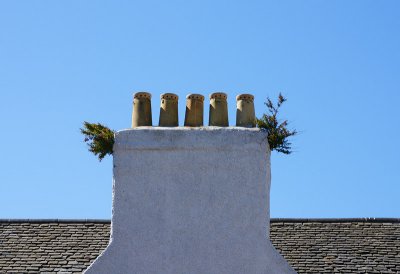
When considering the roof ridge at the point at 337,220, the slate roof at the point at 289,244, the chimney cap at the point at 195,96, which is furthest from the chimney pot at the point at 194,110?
the roof ridge at the point at 337,220

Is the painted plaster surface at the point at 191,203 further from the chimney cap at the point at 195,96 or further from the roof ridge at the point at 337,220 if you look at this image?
the roof ridge at the point at 337,220

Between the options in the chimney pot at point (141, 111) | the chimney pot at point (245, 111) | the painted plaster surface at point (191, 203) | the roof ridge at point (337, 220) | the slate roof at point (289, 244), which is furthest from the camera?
the roof ridge at point (337, 220)

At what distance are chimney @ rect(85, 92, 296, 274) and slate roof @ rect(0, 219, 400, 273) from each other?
2499 millimetres

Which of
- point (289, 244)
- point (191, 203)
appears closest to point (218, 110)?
point (191, 203)

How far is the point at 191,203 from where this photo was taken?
37.0 feet

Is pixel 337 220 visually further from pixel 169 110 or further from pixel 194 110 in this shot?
pixel 169 110

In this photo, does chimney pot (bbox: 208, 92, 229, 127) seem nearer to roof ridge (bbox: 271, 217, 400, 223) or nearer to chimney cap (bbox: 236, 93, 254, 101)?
chimney cap (bbox: 236, 93, 254, 101)

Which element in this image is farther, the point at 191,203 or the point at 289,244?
the point at 289,244

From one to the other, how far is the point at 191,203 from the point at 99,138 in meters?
1.29

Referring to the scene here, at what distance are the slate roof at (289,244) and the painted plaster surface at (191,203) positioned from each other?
8.20ft

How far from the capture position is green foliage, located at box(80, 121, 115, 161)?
458 inches

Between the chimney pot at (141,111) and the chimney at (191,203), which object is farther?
the chimney pot at (141,111)

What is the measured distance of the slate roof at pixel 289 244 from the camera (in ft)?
44.7

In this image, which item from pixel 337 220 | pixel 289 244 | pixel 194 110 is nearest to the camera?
pixel 194 110
